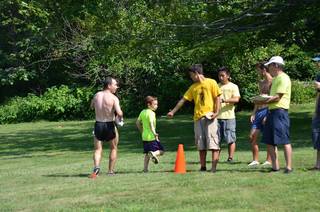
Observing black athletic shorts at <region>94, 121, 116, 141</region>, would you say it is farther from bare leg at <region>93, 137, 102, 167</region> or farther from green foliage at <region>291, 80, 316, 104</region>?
green foliage at <region>291, 80, 316, 104</region>

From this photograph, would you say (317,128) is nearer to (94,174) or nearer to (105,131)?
(105,131)

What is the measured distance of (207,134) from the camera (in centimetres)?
1122

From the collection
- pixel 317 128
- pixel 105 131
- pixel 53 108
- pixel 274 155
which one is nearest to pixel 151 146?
pixel 105 131

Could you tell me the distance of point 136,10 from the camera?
65.9ft

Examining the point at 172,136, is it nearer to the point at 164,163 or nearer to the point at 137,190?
the point at 164,163

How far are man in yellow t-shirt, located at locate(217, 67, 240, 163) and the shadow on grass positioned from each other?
3.24 m

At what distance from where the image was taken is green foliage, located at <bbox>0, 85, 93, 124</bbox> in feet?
119

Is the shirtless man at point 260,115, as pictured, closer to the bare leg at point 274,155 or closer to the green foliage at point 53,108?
the bare leg at point 274,155

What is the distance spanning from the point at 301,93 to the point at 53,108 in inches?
529

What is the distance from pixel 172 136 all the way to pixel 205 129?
10.5 meters

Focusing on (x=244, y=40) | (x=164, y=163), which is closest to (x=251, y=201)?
(x=164, y=163)

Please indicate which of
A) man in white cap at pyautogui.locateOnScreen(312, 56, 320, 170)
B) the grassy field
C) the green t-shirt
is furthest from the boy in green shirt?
man in white cap at pyautogui.locateOnScreen(312, 56, 320, 170)

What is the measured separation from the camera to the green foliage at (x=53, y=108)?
3634 cm

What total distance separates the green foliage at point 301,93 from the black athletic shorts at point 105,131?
2414 centimetres
